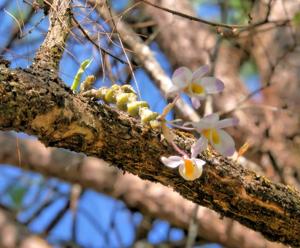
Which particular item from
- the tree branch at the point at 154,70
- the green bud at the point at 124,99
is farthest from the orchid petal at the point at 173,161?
the tree branch at the point at 154,70

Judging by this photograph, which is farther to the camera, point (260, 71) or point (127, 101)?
point (260, 71)

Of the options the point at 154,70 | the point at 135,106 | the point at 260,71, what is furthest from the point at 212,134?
the point at 260,71

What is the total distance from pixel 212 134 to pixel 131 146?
0.50ft

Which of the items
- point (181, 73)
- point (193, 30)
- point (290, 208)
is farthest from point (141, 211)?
point (181, 73)

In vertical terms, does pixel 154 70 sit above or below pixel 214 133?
above

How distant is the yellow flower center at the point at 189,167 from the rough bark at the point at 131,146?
10 cm

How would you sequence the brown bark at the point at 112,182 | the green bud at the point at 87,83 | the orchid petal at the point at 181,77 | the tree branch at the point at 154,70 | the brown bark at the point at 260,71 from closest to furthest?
1. the orchid petal at the point at 181,77
2. the green bud at the point at 87,83
3. the tree branch at the point at 154,70
4. the brown bark at the point at 112,182
5. the brown bark at the point at 260,71

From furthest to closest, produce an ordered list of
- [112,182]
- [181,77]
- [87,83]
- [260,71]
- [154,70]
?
[260,71]
[112,182]
[154,70]
[87,83]
[181,77]

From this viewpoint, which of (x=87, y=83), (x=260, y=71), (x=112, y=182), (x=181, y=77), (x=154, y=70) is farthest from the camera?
(x=260, y=71)

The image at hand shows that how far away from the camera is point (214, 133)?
881 millimetres

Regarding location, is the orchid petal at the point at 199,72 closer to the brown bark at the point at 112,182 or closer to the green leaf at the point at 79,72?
the green leaf at the point at 79,72

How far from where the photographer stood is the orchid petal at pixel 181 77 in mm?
847

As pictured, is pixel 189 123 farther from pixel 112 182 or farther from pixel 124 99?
pixel 112 182

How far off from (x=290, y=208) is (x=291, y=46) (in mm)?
1475
